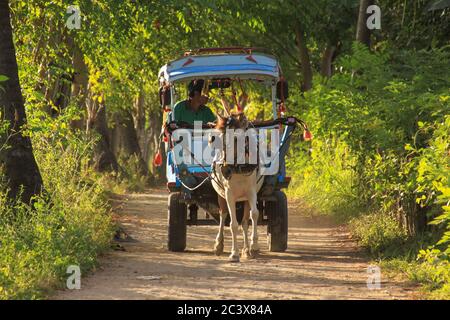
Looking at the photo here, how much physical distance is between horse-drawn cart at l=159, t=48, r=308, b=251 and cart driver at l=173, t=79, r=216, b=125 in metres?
0.33

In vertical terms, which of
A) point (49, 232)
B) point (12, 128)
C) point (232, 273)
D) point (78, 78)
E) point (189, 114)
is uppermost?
point (78, 78)

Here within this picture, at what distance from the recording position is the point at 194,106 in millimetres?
15617

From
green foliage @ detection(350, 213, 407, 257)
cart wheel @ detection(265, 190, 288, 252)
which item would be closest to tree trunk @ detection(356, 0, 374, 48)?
green foliage @ detection(350, 213, 407, 257)

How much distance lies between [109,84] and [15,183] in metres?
16.0

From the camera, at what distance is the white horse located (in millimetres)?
13438

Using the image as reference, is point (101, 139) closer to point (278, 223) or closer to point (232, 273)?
point (278, 223)

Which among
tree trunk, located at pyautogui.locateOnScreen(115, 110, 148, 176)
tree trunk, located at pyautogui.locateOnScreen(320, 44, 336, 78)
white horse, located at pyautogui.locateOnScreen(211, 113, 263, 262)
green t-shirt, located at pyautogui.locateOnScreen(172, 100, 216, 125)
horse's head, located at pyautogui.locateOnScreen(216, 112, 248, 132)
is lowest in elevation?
white horse, located at pyautogui.locateOnScreen(211, 113, 263, 262)

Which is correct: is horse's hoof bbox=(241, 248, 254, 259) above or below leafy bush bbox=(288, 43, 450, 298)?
below

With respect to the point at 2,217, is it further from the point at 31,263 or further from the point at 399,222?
the point at 399,222

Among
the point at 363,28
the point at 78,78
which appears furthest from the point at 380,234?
the point at 78,78

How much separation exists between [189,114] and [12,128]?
2921 mm

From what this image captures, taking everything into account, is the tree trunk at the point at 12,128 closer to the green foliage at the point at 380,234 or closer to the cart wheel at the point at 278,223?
the cart wheel at the point at 278,223

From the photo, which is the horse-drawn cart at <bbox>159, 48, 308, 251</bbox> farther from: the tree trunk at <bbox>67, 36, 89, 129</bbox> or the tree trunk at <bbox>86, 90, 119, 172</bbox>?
the tree trunk at <bbox>86, 90, 119, 172</bbox>

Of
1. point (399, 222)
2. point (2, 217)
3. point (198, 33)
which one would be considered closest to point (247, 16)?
point (198, 33)
